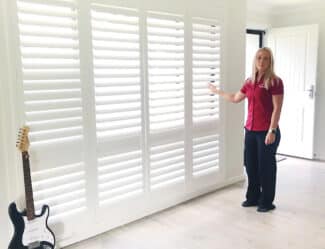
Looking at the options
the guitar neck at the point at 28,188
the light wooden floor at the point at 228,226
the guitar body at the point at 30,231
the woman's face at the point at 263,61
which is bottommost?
the light wooden floor at the point at 228,226

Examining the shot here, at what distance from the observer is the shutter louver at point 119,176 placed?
2.87 metres

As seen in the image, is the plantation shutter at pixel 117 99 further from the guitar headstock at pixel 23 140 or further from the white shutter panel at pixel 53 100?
the guitar headstock at pixel 23 140

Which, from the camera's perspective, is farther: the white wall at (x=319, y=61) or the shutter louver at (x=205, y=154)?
the white wall at (x=319, y=61)

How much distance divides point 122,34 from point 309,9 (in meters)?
3.41

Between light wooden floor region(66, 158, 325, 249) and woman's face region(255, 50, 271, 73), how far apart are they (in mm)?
1349

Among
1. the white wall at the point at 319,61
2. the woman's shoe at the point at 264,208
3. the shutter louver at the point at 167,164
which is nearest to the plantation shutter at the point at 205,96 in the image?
the shutter louver at the point at 167,164

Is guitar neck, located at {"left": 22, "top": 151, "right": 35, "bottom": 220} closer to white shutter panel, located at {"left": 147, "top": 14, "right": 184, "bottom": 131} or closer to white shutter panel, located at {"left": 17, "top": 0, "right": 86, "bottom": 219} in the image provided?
white shutter panel, located at {"left": 17, "top": 0, "right": 86, "bottom": 219}

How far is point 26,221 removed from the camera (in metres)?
2.29

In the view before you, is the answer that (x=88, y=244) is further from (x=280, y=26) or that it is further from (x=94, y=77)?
(x=280, y=26)

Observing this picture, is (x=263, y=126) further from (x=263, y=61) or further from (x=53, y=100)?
(x=53, y=100)

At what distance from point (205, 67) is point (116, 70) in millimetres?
1136

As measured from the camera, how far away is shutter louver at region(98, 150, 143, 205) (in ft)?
9.42

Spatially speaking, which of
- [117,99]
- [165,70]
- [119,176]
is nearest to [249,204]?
[119,176]

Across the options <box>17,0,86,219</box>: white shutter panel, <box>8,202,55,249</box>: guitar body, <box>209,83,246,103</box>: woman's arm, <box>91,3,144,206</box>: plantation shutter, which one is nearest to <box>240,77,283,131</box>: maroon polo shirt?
<box>209,83,246,103</box>: woman's arm
